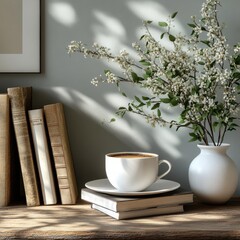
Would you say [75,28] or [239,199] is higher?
[75,28]

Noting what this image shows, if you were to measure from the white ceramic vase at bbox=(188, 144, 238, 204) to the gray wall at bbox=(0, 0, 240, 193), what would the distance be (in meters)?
0.18

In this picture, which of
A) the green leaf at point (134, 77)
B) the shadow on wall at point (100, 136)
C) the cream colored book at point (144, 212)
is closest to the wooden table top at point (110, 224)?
the cream colored book at point (144, 212)

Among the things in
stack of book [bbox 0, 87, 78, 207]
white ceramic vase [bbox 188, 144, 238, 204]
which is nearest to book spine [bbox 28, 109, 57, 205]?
stack of book [bbox 0, 87, 78, 207]

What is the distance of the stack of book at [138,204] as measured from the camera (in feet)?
4.10

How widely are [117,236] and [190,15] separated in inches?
32.5

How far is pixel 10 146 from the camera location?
1454 mm

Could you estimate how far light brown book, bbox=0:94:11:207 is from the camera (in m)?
1.39

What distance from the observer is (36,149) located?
1.43m

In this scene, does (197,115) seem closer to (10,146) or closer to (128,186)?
(128,186)

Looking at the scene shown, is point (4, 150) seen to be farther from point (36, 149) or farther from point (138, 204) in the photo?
point (138, 204)

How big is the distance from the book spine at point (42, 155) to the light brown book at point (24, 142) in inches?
0.7

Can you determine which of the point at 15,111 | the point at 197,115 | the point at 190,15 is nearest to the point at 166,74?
the point at 197,115

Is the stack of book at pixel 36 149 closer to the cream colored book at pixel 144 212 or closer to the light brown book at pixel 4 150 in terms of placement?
the light brown book at pixel 4 150

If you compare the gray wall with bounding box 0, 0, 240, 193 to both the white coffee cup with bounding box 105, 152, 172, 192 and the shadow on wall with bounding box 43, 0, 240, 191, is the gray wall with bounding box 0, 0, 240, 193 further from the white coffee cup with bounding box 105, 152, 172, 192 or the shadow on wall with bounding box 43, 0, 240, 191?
the white coffee cup with bounding box 105, 152, 172, 192
